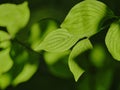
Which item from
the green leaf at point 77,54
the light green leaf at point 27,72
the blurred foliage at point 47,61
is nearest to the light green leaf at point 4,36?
the blurred foliage at point 47,61

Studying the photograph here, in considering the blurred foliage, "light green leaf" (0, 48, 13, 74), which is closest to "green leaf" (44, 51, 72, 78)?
the blurred foliage

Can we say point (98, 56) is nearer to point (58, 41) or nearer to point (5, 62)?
point (58, 41)

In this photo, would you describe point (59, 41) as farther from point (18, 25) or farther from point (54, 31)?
point (18, 25)

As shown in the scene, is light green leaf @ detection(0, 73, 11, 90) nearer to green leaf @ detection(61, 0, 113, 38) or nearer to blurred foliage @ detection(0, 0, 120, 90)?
blurred foliage @ detection(0, 0, 120, 90)

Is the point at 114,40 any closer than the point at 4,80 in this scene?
Yes

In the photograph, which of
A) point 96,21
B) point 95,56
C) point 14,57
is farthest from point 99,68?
point 14,57

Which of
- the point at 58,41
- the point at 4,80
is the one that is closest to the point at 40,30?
the point at 58,41
